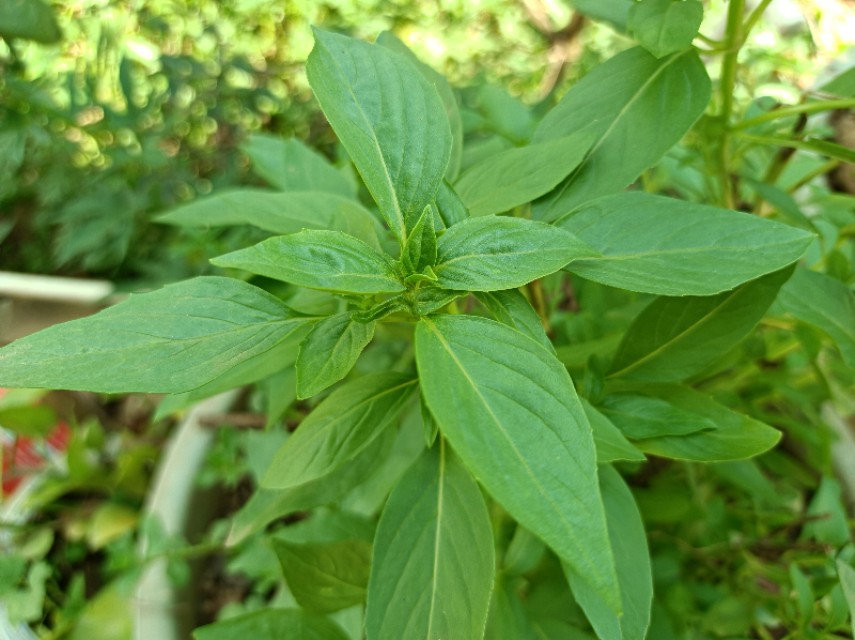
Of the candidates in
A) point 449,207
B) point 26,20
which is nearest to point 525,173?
point 449,207

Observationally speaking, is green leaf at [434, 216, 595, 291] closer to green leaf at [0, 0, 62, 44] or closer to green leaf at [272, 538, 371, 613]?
green leaf at [272, 538, 371, 613]

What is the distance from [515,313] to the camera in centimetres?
38

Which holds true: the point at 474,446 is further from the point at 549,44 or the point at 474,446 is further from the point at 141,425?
the point at 549,44

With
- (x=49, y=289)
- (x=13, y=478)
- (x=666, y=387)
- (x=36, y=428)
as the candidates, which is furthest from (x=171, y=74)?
(x=666, y=387)

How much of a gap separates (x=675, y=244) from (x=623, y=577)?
20 cm

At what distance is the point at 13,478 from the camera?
3.48 ft

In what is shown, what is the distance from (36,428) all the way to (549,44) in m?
1.39

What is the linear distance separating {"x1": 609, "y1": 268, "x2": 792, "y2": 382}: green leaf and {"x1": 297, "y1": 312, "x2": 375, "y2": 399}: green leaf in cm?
22

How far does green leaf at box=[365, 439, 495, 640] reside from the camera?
383 mm

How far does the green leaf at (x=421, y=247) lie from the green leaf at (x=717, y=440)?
197 mm

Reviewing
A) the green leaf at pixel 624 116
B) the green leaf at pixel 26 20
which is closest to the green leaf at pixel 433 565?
the green leaf at pixel 624 116

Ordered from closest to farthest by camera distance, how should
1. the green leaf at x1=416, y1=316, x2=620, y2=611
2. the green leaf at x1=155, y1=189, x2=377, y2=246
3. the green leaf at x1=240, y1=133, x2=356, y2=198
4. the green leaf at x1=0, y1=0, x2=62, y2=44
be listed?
the green leaf at x1=416, y1=316, x2=620, y2=611 → the green leaf at x1=155, y1=189, x2=377, y2=246 → the green leaf at x1=240, y1=133, x2=356, y2=198 → the green leaf at x1=0, y1=0, x2=62, y2=44

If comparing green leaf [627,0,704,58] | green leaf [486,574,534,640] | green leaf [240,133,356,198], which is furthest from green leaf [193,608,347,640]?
green leaf [627,0,704,58]

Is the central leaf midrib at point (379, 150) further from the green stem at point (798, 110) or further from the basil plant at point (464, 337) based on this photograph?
the green stem at point (798, 110)
